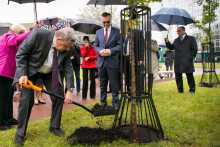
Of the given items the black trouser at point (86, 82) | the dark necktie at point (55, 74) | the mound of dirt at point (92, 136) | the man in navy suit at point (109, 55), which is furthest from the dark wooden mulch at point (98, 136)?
the black trouser at point (86, 82)

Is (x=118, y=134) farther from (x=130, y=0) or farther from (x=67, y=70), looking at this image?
(x=130, y=0)

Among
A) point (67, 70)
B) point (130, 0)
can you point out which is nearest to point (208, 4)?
point (130, 0)

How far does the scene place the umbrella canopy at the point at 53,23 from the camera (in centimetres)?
666

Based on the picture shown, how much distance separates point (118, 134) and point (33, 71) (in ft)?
5.31

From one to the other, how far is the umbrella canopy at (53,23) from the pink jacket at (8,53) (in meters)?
3.21

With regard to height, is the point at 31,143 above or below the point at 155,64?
below

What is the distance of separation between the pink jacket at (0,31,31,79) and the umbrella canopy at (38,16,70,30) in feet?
10.5

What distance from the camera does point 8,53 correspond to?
3.60m

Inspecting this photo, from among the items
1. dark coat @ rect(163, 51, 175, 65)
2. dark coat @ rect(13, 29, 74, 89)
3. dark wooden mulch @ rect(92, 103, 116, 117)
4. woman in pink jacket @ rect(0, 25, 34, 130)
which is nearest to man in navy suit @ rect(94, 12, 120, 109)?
dark wooden mulch @ rect(92, 103, 116, 117)

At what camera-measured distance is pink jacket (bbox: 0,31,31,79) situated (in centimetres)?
346

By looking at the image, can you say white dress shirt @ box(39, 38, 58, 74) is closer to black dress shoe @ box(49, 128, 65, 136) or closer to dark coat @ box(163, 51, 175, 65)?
black dress shoe @ box(49, 128, 65, 136)

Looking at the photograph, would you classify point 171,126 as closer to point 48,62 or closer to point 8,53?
point 48,62

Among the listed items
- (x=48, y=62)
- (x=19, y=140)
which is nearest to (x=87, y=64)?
(x=48, y=62)

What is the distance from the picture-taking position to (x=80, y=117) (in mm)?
4152
